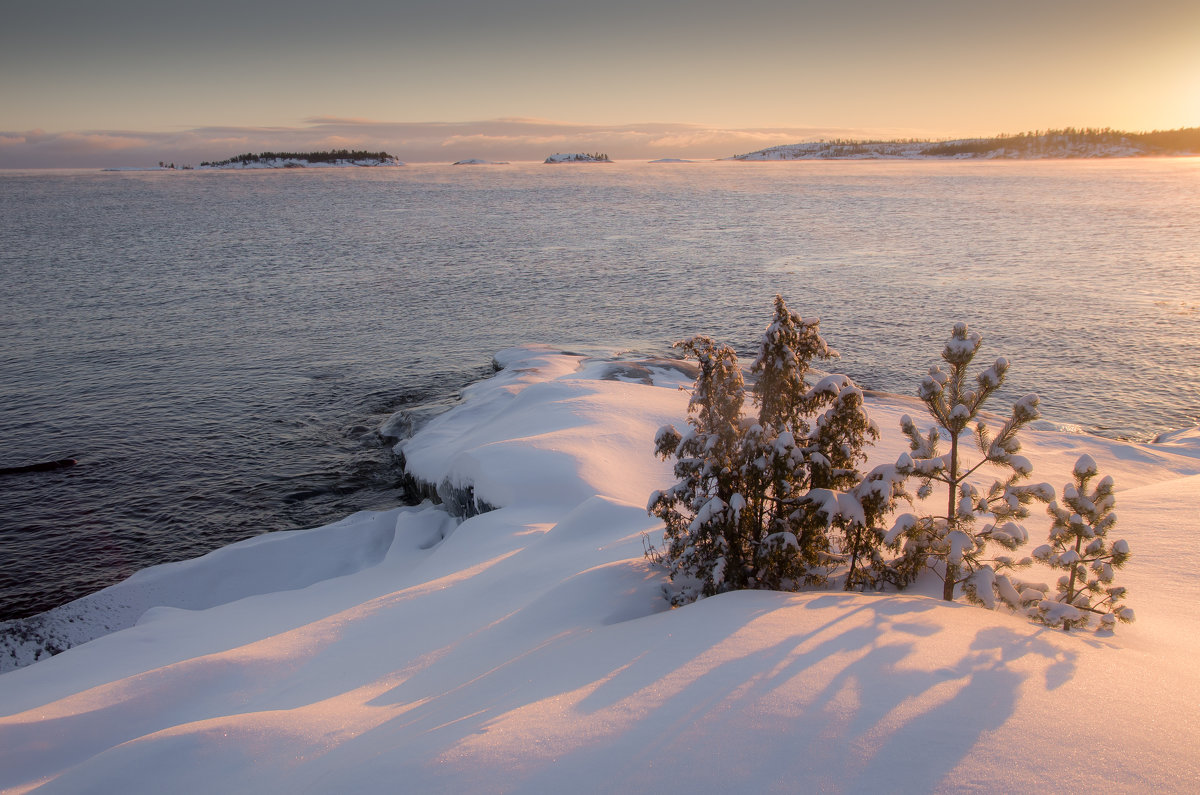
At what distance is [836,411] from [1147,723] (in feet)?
11.7

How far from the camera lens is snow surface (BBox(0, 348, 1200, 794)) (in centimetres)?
460

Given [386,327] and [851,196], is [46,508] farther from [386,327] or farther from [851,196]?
[851,196]

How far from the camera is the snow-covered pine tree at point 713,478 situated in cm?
748

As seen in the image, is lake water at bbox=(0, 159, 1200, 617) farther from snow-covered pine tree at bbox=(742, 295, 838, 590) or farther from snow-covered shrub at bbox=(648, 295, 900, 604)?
snow-covered pine tree at bbox=(742, 295, 838, 590)

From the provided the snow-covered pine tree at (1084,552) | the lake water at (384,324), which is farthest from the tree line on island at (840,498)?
the lake water at (384,324)

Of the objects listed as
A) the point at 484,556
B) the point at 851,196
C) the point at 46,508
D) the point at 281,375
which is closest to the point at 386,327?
the point at 281,375

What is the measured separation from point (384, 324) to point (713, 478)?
89.7ft

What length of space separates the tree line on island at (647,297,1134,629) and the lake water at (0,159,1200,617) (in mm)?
10695

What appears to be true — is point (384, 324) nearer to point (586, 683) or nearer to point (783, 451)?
point (783, 451)

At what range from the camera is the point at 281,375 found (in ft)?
82.0

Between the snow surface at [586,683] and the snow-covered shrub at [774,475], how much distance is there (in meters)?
0.48

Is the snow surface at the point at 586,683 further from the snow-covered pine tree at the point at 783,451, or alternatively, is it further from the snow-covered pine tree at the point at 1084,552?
the snow-covered pine tree at the point at 783,451

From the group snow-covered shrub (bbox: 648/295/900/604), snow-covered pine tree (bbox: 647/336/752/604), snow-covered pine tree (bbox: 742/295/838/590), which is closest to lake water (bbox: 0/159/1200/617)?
snow-covered pine tree (bbox: 647/336/752/604)

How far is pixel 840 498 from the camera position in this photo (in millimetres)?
7195
